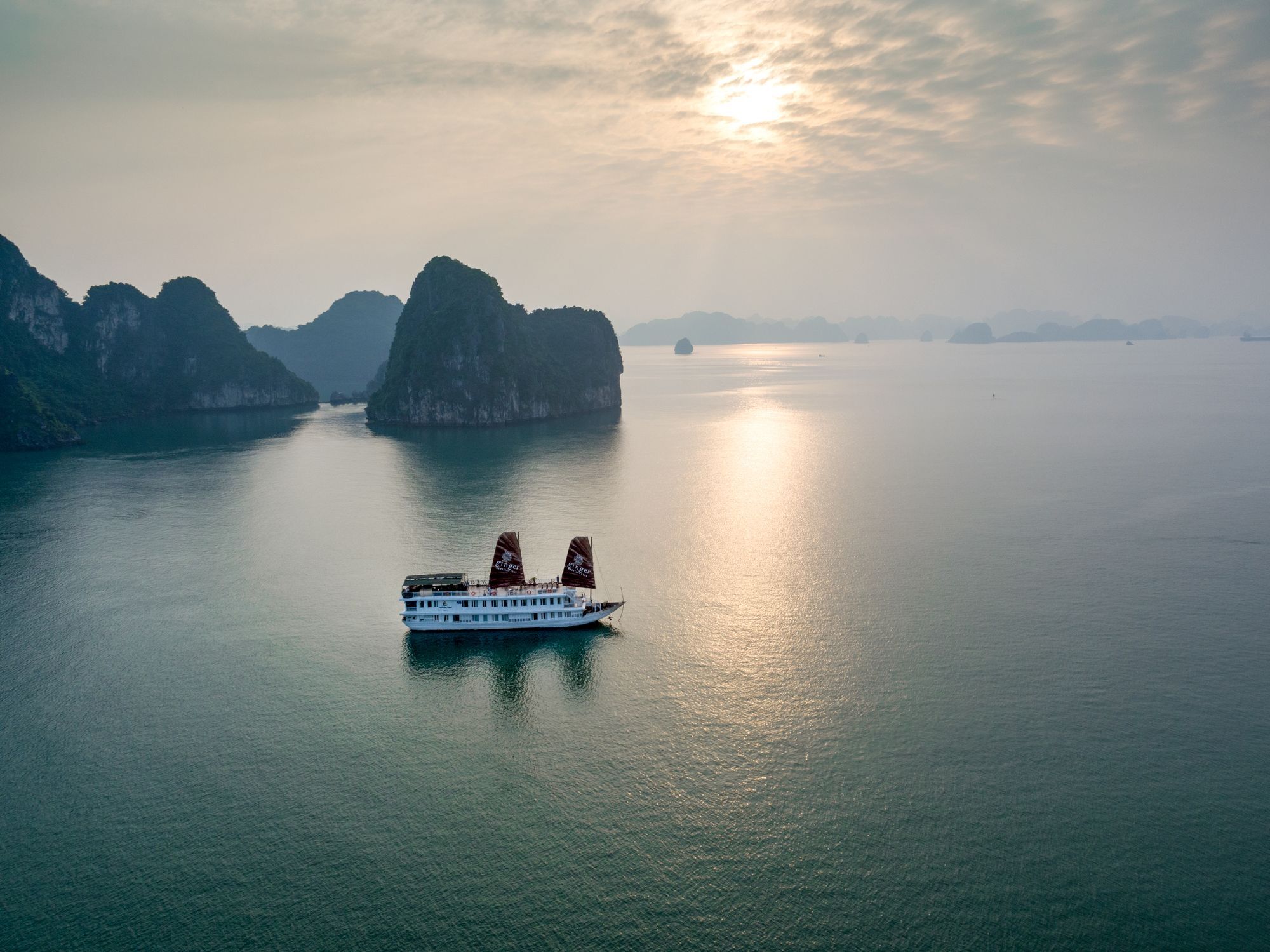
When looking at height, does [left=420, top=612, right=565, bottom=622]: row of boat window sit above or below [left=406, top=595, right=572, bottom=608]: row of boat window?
below

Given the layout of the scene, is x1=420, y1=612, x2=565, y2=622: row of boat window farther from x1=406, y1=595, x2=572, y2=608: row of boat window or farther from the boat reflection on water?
the boat reflection on water

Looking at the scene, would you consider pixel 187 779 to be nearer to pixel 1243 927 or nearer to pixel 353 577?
pixel 353 577

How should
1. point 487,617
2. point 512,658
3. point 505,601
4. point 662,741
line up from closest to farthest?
point 662,741, point 512,658, point 505,601, point 487,617

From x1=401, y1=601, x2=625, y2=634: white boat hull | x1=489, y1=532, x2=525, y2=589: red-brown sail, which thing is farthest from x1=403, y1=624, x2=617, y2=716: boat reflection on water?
x1=489, y1=532, x2=525, y2=589: red-brown sail

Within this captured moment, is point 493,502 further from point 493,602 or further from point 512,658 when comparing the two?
point 512,658

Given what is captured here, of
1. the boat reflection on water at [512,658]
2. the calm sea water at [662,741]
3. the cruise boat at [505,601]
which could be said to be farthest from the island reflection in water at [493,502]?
the boat reflection on water at [512,658]

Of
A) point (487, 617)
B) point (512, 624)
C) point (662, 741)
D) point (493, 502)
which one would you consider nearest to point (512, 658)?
point (512, 624)
